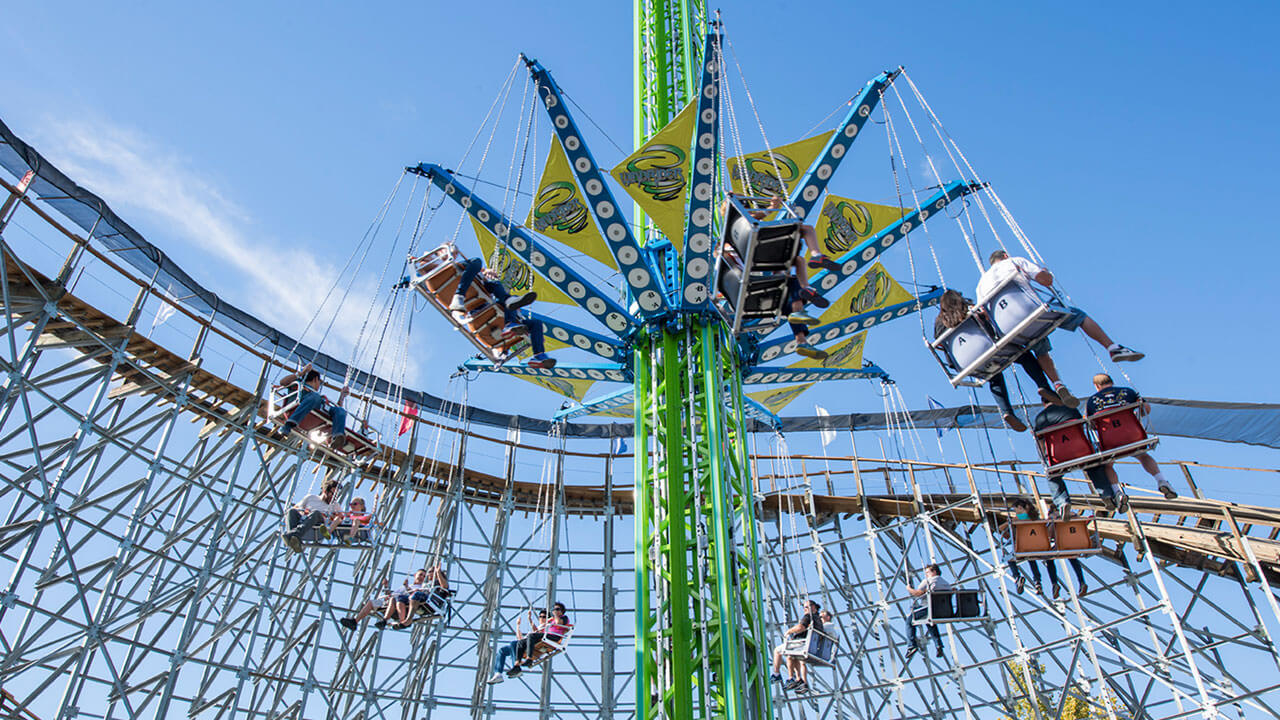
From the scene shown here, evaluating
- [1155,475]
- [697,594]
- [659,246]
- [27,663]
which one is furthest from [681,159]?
[27,663]

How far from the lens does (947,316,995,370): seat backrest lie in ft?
21.5

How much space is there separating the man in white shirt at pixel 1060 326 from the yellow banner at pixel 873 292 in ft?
16.7

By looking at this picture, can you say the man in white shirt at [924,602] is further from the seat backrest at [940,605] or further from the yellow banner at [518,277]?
the yellow banner at [518,277]

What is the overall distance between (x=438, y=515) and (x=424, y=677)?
2970mm

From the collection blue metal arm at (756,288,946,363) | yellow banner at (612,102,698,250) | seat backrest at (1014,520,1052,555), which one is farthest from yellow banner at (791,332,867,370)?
seat backrest at (1014,520,1052,555)

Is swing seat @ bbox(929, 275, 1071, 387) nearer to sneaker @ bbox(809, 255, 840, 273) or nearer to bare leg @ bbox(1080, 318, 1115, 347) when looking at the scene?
bare leg @ bbox(1080, 318, 1115, 347)

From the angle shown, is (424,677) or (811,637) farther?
(424,677)

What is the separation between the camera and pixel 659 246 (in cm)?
1092

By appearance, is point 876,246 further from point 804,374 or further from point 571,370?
point 571,370

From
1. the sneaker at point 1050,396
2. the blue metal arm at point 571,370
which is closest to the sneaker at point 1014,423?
the sneaker at point 1050,396

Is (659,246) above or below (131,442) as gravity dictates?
above

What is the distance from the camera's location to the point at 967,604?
10.5m

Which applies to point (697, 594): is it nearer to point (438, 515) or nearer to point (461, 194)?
point (461, 194)

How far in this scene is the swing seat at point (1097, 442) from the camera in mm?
6410
